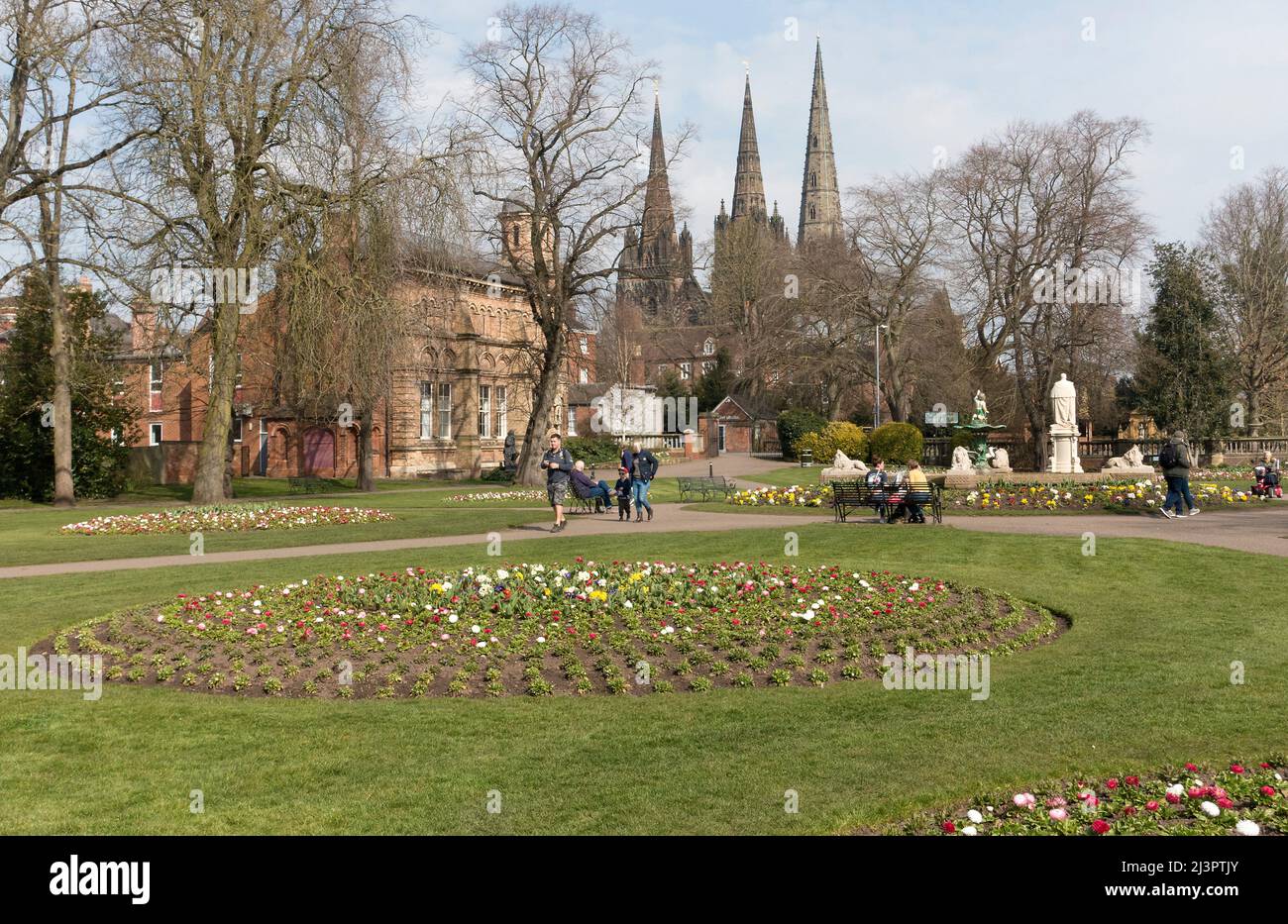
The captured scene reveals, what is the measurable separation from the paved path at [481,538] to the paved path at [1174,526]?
13.4 ft

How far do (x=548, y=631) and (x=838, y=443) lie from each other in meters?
48.4

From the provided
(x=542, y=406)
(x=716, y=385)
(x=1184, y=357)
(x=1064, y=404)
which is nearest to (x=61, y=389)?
(x=542, y=406)

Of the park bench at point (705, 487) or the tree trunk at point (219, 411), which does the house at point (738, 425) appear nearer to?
the park bench at point (705, 487)

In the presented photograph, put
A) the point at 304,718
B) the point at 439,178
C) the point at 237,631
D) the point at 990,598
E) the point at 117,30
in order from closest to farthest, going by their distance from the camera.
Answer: the point at 304,718
the point at 237,631
the point at 990,598
the point at 117,30
the point at 439,178

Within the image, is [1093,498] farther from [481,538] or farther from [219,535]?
[219,535]

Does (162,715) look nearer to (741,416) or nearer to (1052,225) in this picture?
(1052,225)

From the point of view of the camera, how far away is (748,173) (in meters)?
149

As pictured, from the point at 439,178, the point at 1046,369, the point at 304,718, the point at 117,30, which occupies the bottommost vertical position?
the point at 304,718

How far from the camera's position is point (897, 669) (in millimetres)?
9414

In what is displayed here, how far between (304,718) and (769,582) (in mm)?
6366

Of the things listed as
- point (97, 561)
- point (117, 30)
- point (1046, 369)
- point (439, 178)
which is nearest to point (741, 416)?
point (1046, 369)

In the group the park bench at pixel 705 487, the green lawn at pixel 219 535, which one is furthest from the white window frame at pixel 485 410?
the green lawn at pixel 219 535

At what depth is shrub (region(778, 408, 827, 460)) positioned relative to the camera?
2623 inches

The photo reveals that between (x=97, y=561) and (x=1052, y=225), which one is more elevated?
(x=1052, y=225)
